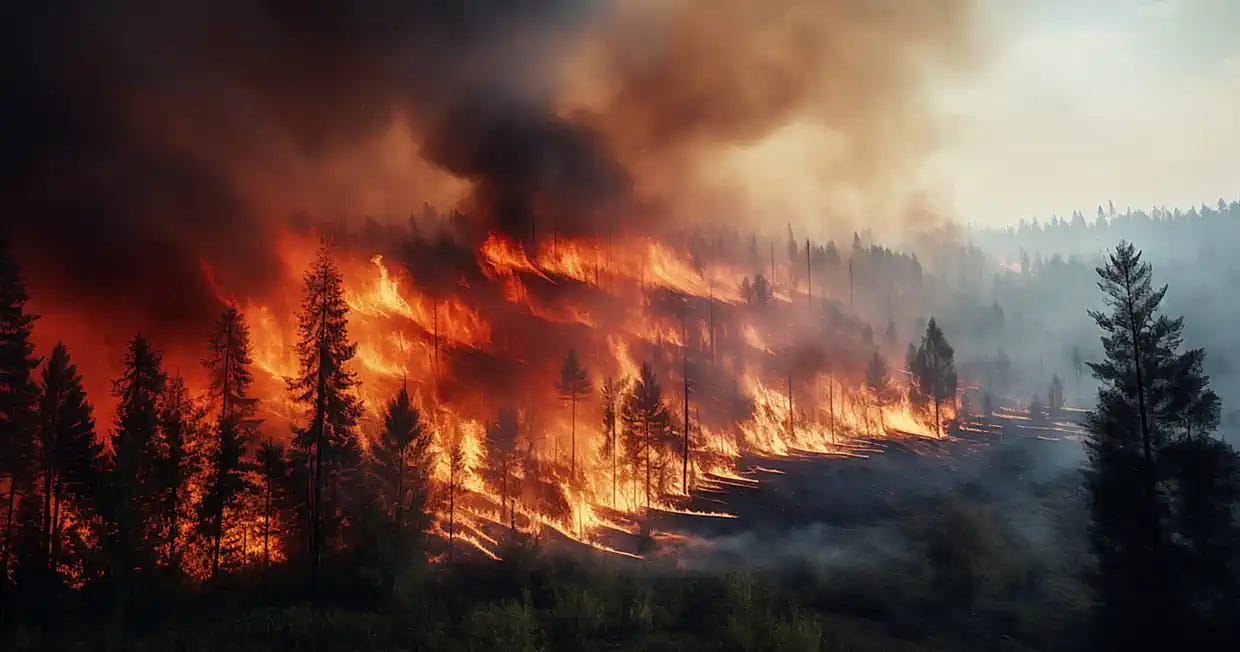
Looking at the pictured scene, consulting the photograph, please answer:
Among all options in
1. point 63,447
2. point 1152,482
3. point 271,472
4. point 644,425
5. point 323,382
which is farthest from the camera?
point 644,425

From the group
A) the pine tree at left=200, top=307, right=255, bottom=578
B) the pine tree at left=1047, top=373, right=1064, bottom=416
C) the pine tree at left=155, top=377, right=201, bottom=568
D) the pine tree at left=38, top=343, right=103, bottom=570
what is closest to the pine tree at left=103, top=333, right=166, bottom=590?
the pine tree at left=155, top=377, right=201, bottom=568

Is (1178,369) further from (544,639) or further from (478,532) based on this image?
(478,532)

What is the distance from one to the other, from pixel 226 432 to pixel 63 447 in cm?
829

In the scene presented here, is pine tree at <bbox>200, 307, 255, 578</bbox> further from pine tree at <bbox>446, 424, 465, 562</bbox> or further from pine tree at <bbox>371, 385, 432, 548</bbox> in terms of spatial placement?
pine tree at <bbox>446, 424, 465, 562</bbox>

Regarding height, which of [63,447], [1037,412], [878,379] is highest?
[878,379]

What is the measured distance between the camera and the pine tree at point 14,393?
3719 centimetres

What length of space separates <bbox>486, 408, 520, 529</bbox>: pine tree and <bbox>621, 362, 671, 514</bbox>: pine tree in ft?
46.4

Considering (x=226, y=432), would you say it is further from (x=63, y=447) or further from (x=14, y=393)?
(x=14, y=393)

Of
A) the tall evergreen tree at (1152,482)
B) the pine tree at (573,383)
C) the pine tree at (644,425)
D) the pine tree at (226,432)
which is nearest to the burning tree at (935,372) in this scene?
the pine tree at (644,425)

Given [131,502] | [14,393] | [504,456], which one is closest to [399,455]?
[504,456]

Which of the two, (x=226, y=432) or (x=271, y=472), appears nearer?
(x=226, y=432)

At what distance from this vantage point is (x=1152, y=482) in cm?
3114

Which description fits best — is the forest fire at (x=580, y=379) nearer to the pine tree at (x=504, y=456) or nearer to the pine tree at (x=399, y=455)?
the pine tree at (x=504, y=456)

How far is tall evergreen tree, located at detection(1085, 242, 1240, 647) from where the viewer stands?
97.5 feet
